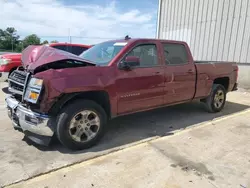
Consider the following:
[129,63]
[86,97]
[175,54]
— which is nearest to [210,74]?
[175,54]

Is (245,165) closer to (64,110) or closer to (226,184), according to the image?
(226,184)

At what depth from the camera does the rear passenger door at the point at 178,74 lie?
14.7 ft

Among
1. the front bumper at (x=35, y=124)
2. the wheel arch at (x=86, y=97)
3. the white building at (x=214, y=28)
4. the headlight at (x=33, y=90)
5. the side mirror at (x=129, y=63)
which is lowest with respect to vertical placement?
the front bumper at (x=35, y=124)

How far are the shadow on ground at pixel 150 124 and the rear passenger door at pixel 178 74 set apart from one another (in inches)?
21.2

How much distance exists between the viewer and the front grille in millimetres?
3406

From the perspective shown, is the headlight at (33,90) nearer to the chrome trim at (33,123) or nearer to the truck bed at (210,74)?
the chrome trim at (33,123)

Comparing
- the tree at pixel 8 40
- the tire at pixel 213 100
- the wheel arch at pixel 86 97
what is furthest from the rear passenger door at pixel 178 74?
the tree at pixel 8 40

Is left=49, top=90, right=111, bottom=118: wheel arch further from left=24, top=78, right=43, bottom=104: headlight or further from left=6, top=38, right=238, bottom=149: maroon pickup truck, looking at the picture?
left=24, top=78, right=43, bottom=104: headlight

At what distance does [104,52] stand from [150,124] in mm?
1807

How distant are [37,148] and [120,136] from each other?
4.68 ft

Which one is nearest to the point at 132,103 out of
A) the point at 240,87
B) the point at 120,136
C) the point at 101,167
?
the point at 120,136

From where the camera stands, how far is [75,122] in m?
3.34

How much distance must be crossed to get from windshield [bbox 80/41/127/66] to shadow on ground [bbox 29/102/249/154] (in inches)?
53.8

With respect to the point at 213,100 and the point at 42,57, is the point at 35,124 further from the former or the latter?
the point at 213,100
